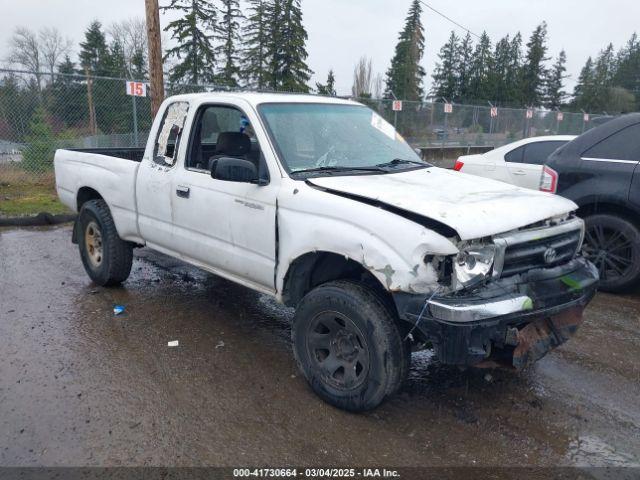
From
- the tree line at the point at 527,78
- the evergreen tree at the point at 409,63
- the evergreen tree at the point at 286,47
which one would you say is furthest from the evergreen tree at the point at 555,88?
the evergreen tree at the point at 286,47

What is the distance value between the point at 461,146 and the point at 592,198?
55.3 feet

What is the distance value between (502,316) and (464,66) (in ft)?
200

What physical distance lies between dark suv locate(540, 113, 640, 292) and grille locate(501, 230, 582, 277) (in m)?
2.32

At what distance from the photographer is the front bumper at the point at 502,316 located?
2.93m

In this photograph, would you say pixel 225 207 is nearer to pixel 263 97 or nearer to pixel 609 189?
pixel 263 97

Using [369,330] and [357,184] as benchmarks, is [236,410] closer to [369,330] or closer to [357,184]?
[369,330]

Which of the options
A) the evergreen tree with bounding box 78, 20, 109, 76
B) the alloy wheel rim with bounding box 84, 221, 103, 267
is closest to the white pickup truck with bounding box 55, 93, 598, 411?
the alloy wheel rim with bounding box 84, 221, 103, 267

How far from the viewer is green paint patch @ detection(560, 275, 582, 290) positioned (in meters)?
3.35

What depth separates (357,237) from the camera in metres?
3.20

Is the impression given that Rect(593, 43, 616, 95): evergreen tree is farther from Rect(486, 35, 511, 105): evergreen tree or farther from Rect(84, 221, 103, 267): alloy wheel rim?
Rect(84, 221, 103, 267): alloy wheel rim

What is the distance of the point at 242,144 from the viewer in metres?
4.69

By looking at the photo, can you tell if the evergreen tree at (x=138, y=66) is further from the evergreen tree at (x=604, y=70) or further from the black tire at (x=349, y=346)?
the evergreen tree at (x=604, y=70)

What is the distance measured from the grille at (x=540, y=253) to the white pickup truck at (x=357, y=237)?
0.01 metres

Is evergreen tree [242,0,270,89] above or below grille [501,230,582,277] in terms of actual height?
above
